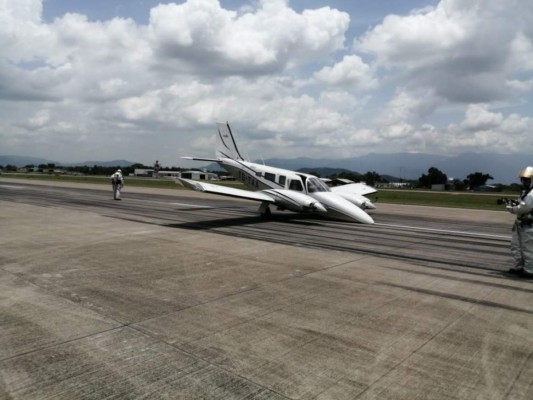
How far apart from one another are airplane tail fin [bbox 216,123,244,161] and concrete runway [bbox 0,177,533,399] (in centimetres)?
1380

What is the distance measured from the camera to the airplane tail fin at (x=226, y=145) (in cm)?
2586

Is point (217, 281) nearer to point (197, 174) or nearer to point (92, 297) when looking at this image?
point (92, 297)

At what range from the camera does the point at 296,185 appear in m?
19.6

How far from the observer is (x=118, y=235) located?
46.0ft

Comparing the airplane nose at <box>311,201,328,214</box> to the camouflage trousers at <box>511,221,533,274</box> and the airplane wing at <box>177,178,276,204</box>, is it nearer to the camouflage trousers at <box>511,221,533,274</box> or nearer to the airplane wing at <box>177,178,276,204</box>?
the airplane wing at <box>177,178,276,204</box>

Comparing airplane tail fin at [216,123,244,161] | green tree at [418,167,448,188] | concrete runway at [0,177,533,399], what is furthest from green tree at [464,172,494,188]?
concrete runway at [0,177,533,399]

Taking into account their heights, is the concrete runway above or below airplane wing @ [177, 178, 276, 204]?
below

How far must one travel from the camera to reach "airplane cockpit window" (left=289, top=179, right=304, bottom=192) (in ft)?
63.9

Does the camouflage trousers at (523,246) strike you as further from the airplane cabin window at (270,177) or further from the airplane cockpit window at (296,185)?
the airplane cabin window at (270,177)

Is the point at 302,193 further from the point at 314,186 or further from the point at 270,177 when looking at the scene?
the point at 270,177

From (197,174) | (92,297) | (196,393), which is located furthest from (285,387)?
(197,174)

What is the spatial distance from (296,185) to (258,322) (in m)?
13.8

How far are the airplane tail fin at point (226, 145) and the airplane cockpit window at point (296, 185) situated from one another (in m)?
6.41

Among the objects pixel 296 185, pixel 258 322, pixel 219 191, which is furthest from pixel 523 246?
pixel 219 191
